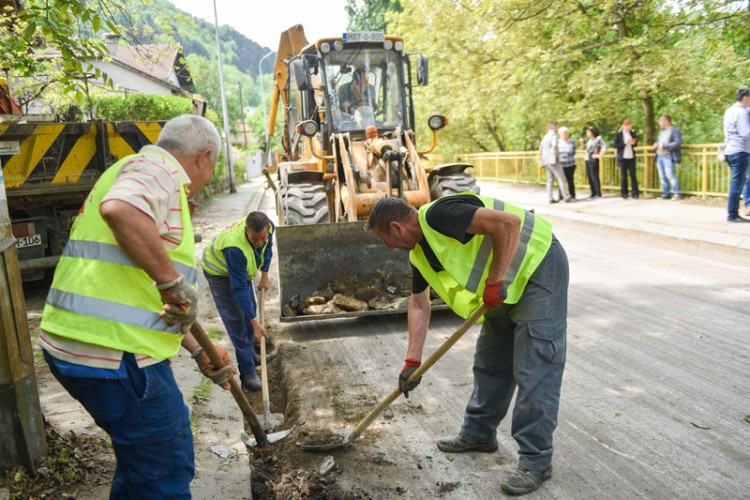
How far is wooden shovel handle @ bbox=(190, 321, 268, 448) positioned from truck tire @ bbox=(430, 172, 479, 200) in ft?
14.6

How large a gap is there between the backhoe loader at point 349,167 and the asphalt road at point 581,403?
0.66 m

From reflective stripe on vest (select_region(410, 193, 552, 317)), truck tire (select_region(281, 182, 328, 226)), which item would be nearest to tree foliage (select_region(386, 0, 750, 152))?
truck tire (select_region(281, 182, 328, 226))

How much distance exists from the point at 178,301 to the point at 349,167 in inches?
213

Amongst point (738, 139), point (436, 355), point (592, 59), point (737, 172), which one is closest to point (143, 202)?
point (436, 355)

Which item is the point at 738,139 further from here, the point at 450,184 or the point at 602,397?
the point at 602,397

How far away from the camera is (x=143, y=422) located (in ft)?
7.72

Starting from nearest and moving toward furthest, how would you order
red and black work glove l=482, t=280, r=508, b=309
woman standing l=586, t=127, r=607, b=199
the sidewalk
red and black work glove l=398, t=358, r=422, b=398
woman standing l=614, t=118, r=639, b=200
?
red and black work glove l=482, t=280, r=508, b=309 → red and black work glove l=398, t=358, r=422, b=398 → the sidewalk → woman standing l=614, t=118, r=639, b=200 → woman standing l=586, t=127, r=607, b=199

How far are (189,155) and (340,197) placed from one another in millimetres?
5460

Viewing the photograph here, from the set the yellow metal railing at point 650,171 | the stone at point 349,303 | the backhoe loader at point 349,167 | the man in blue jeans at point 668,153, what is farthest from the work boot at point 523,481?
the man in blue jeans at point 668,153

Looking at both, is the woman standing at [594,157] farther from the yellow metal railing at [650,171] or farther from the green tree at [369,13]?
the green tree at [369,13]

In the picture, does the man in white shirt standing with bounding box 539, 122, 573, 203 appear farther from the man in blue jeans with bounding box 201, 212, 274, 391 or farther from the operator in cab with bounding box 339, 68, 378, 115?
the man in blue jeans with bounding box 201, 212, 274, 391

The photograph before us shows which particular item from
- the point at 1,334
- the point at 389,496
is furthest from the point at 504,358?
the point at 1,334

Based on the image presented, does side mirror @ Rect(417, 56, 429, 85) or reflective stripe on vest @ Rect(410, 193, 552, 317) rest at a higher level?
side mirror @ Rect(417, 56, 429, 85)

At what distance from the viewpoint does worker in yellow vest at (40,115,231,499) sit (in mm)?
2232
